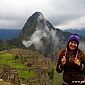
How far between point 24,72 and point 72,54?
564 ft

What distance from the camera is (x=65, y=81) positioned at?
44.6ft

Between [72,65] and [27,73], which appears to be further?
[27,73]

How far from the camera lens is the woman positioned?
43.9ft

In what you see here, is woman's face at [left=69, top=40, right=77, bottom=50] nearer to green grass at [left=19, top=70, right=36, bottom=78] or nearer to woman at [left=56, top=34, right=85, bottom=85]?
woman at [left=56, top=34, right=85, bottom=85]

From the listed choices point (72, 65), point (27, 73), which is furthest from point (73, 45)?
point (27, 73)

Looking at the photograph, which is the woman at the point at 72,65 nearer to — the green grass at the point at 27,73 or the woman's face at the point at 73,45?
the woman's face at the point at 73,45

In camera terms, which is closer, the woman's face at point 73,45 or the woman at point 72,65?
the woman at point 72,65

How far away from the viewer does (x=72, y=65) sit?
1345cm

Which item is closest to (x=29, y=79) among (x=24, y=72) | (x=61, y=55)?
(x=24, y=72)

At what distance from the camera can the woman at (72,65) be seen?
1338cm

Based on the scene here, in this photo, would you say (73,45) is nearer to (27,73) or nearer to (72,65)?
(72,65)

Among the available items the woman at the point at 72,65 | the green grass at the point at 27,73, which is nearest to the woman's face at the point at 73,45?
the woman at the point at 72,65

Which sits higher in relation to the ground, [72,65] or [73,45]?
[73,45]

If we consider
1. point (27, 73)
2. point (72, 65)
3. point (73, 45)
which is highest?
point (73, 45)
